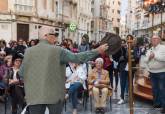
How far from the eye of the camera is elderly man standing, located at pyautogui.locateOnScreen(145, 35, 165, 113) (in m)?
11.0

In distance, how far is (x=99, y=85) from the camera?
36.1ft

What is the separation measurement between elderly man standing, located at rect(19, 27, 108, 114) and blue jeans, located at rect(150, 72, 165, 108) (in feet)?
18.7

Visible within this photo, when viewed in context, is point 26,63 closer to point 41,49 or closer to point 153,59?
point 41,49

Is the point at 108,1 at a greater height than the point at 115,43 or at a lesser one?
greater

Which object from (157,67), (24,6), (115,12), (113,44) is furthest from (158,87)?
(115,12)

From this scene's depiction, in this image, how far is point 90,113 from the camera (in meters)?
11.0

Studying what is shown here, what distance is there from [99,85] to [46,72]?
535 cm

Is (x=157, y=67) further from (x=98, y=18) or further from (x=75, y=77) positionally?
(x=98, y=18)

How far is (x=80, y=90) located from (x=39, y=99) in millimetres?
→ 5694

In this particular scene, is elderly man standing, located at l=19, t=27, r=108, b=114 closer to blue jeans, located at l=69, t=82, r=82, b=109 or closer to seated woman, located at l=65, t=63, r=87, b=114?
blue jeans, located at l=69, t=82, r=82, b=109

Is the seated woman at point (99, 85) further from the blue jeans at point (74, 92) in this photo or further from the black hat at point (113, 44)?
the black hat at point (113, 44)

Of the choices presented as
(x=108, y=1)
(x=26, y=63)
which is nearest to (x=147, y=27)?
(x=108, y=1)

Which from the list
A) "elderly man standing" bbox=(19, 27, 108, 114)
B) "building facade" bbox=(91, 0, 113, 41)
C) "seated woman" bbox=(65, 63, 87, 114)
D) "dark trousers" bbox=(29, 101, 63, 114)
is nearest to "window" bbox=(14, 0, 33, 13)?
"seated woman" bbox=(65, 63, 87, 114)

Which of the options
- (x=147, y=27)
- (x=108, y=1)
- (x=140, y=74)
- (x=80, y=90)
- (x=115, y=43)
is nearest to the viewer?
(x=115, y=43)
